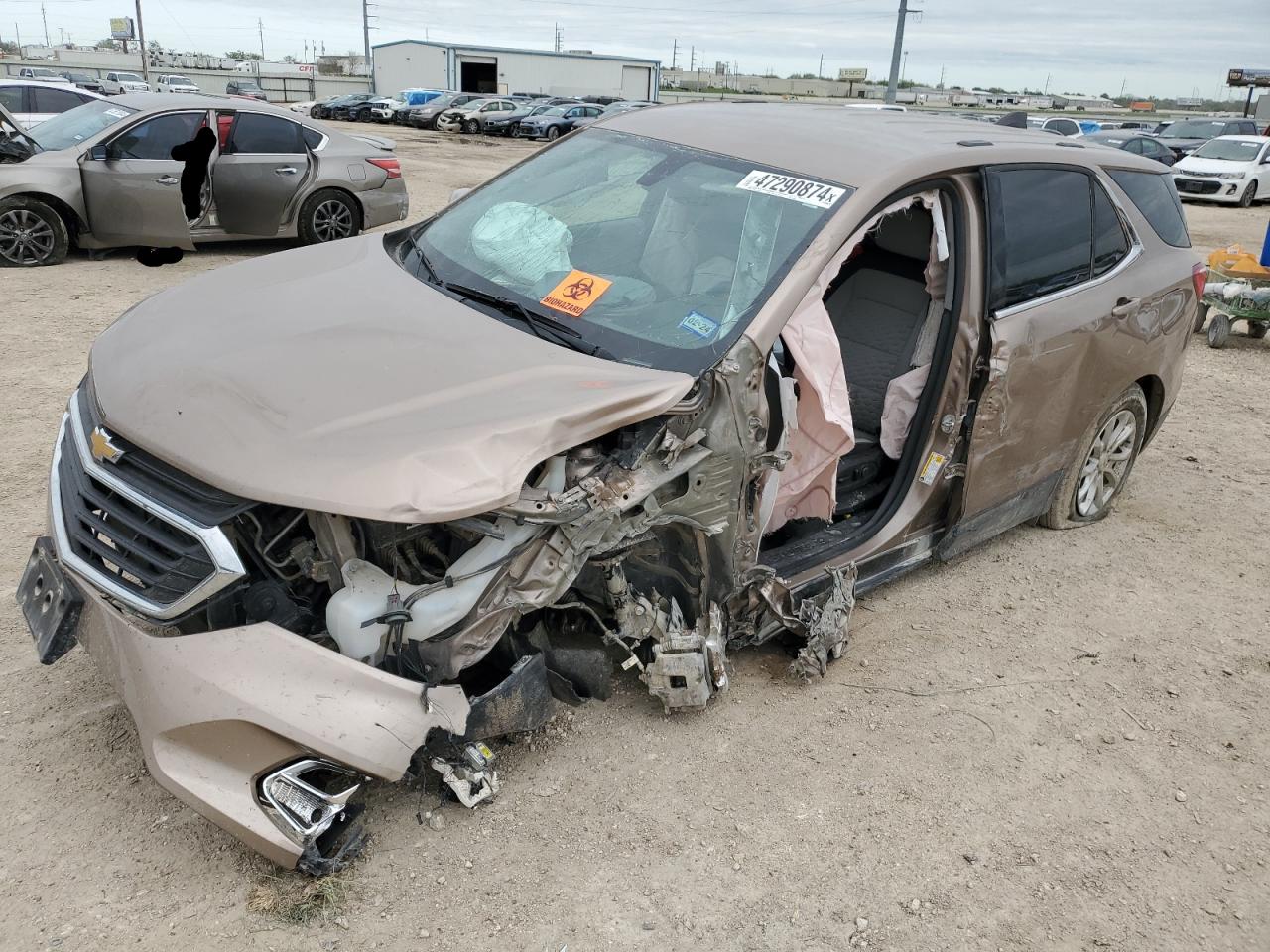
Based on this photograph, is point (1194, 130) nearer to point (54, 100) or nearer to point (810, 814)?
point (54, 100)

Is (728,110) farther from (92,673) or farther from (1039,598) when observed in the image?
(92,673)

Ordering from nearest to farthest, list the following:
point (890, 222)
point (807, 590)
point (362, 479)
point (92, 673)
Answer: point (362, 479)
point (92, 673)
point (807, 590)
point (890, 222)

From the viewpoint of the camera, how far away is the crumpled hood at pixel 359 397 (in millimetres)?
2375

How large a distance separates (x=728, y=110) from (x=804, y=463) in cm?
153

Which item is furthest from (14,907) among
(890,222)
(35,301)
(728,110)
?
(35,301)

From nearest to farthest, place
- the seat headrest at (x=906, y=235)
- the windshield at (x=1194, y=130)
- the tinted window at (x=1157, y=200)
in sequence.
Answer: the seat headrest at (x=906, y=235) < the tinted window at (x=1157, y=200) < the windshield at (x=1194, y=130)

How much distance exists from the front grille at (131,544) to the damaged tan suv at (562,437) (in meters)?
0.01

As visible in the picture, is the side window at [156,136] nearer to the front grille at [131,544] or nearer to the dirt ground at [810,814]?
the dirt ground at [810,814]

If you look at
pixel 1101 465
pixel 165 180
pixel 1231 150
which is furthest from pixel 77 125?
pixel 1231 150

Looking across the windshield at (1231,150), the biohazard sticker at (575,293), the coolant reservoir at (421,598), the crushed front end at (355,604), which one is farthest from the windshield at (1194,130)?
the coolant reservoir at (421,598)

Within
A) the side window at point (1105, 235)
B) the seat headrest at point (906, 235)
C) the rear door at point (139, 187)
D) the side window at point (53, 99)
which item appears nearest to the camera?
the side window at point (1105, 235)

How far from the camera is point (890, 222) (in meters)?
4.43

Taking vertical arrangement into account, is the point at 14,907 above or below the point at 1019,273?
below

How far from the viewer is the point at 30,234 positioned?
28.0ft
